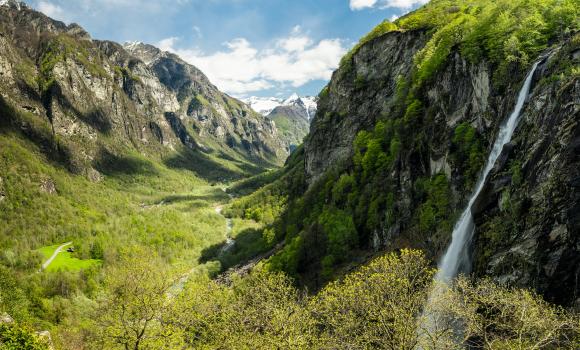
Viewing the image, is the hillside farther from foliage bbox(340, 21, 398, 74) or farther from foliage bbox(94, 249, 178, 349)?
foliage bbox(340, 21, 398, 74)

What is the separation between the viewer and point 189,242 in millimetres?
176625

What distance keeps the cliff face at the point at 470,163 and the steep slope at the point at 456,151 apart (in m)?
0.16

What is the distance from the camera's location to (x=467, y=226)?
4038 centimetres

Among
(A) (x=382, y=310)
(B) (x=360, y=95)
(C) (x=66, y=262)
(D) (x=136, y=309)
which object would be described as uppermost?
(B) (x=360, y=95)

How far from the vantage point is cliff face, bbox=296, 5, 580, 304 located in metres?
28.0

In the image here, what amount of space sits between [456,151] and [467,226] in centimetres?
1622

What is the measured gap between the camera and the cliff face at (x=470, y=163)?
1103 inches

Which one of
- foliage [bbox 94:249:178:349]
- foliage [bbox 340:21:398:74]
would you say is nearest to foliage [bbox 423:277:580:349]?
foliage [bbox 94:249:178:349]

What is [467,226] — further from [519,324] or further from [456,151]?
[519,324]

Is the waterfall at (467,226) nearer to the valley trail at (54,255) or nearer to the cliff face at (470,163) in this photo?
the cliff face at (470,163)

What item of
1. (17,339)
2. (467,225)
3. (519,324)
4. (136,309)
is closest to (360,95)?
(467,225)

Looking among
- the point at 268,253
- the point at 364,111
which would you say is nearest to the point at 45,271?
the point at 268,253

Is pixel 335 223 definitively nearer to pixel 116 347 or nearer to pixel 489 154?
pixel 489 154

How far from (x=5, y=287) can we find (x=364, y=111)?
10054cm
